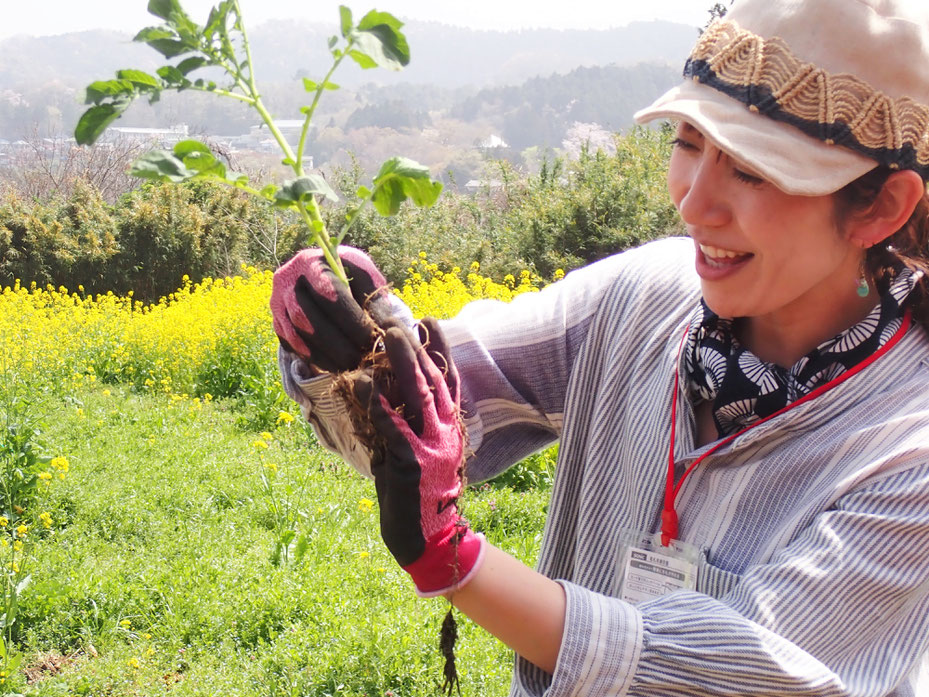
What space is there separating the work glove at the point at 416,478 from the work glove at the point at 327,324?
10 cm

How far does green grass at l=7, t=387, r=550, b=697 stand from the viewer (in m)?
2.93

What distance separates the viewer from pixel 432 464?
120 centimetres

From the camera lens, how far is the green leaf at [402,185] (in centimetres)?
132

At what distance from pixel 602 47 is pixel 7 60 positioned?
46386 mm

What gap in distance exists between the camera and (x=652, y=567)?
139 cm

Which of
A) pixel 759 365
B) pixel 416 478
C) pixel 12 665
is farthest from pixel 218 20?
pixel 12 665

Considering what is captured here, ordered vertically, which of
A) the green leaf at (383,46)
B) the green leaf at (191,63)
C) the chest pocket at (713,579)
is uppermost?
the green leaf at (383,46)

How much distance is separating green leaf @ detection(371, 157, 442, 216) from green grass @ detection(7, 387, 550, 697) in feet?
6.37

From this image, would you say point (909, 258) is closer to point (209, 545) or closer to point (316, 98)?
point (316, 98)

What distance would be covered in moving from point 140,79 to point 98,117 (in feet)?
0.27

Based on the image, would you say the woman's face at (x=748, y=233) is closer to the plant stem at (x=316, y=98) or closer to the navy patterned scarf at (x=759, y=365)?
the navy patterned scarf at (x=759, y=365)

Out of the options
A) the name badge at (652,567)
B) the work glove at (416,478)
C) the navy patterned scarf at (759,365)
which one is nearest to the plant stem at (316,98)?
the work glove at (416,478)

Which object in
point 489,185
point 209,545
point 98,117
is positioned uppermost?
point 98,117

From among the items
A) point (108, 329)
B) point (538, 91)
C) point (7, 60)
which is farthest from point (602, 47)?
point (108, 329)
